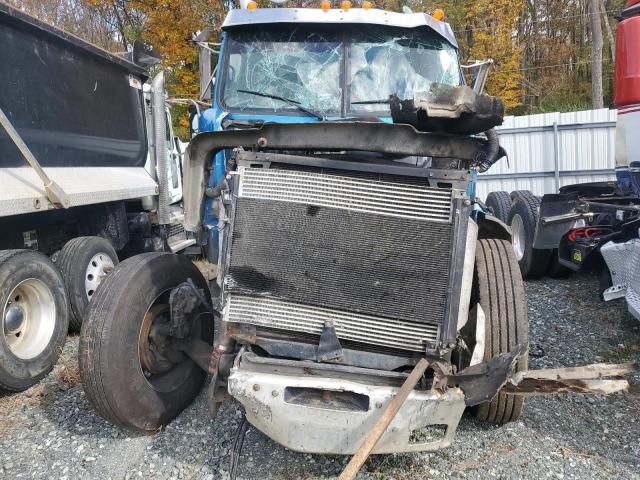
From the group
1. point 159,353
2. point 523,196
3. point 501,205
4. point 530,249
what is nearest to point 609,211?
point 530,249

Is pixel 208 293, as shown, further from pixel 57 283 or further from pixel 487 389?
pixel 487 389

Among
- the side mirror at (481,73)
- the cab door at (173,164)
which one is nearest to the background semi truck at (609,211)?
the side mirror at (481,73)

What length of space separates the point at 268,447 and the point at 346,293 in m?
1.14

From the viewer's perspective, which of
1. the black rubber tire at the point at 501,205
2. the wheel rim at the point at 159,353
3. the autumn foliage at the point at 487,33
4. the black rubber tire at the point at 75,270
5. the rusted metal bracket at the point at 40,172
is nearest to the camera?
the wheel rim at the point at 159,353

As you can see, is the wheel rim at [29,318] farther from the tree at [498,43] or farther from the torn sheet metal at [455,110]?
the tree at [498,43]

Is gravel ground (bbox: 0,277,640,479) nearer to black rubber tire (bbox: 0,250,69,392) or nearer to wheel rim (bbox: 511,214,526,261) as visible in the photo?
black rubber tire (bbox: 0,250,69,392)

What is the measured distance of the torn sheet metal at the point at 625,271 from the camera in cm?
430

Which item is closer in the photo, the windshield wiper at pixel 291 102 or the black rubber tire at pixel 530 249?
the windshield wiper at pixel 291 102

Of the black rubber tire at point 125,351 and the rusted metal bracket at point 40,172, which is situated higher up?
the rusted metal bracket at point 40,172

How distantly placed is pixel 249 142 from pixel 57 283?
248 centimetres

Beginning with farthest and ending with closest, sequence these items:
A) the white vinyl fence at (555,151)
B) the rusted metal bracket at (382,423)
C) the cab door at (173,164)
→ the white vinyl fence at (555,151) < the cab door at (173,164) < the rusted metal bracket at (382,423)

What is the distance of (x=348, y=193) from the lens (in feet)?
8.53

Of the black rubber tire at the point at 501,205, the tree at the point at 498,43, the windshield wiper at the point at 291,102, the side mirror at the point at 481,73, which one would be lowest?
the black rubber tire at the point at 501,205

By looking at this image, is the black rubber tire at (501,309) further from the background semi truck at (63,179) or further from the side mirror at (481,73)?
the background semi truck at (63,179)
